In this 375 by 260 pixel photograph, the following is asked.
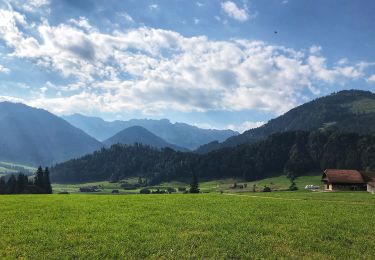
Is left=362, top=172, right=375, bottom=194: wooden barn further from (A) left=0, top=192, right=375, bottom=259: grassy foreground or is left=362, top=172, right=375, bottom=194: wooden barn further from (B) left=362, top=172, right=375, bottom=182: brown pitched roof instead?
(A) left=0, top=192, right=375, bottom=259: grassy foreground

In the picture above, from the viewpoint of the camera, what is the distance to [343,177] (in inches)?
5167

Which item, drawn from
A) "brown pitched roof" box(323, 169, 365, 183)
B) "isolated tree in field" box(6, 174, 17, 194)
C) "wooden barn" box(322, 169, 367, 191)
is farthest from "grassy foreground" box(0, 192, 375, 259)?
"isolated tree in field" box(6, 174, 17, 194)

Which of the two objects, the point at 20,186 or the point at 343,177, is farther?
the point at 20,186

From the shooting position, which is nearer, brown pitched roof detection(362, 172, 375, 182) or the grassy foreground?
the grassy foreground

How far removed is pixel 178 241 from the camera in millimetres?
21781


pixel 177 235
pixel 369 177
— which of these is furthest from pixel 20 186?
pixel 177 235

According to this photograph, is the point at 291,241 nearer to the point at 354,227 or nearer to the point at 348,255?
→ the point at 348,255

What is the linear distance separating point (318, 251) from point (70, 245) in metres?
13.3

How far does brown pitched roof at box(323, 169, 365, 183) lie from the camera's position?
130m

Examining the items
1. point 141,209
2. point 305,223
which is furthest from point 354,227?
point 141,209

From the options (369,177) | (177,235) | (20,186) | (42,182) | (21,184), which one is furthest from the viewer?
(42,182)

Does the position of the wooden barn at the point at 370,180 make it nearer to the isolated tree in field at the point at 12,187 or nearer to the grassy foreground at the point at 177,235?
the grassy foreground at the point at 177,235

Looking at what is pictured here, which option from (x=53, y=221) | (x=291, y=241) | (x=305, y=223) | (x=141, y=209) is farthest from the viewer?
(x=141, y=209)

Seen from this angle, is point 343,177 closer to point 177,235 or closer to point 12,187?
point 177,235
